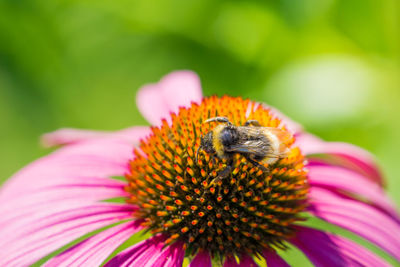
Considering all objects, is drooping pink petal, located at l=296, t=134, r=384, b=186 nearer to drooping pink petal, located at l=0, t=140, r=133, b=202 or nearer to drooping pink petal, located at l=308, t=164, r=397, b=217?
drooping pink petal, located at l=308, t=164, r=397, b=217

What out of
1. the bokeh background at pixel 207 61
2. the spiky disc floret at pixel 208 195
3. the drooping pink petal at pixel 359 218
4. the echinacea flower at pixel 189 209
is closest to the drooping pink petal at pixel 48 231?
the echinacea flower at pixel 189 209

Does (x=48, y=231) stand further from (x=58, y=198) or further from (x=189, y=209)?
(x=189, y=209)

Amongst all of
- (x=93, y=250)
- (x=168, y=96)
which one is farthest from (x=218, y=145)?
(x=168, y=96)

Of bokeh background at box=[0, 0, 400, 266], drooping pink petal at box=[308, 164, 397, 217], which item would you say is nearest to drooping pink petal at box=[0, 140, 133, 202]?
drooping pink petal at box=[308, 164, 397, 217]

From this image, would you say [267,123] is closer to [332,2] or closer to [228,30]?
[228,30]

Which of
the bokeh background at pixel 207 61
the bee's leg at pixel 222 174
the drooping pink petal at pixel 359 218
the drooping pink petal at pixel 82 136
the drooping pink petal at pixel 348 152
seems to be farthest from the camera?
the bokeh background at pixel 207 61

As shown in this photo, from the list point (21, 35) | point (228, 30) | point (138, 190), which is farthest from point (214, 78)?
point (138, 190)

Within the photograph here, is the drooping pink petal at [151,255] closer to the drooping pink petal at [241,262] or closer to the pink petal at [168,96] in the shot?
the drooping pink petal at [241,262]
